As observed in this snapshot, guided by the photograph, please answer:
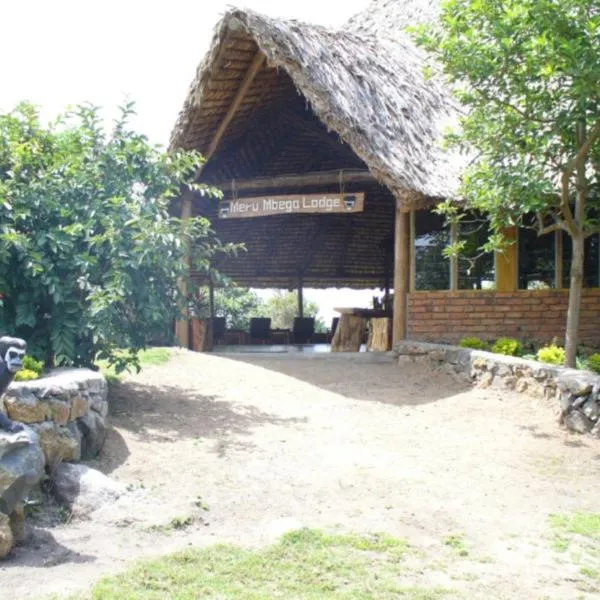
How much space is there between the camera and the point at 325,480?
5.50 m

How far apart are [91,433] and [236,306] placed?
54.6ft

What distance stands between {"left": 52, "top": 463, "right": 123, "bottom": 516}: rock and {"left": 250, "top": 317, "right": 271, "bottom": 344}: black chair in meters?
12.5

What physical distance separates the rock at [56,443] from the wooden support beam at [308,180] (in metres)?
7.66

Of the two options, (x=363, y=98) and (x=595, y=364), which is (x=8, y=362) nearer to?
(x=595, y=364)

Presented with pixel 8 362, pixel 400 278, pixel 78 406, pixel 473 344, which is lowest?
pixel 78 406

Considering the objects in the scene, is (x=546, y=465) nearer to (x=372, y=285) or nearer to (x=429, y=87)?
(x=429, y=87)

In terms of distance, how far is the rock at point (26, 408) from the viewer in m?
4.82

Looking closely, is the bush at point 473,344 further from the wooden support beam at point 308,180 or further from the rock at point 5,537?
the rock at point 5,537

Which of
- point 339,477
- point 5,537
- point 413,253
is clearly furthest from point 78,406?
point 413,253

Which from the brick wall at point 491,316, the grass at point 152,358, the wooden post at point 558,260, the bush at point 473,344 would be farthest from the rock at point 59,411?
the wooden post at point 558,260

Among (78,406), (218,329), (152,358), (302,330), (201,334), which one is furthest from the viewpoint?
(302,330)

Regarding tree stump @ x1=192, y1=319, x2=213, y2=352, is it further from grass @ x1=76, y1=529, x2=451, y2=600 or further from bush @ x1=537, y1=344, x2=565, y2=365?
grass @ x1=76, y1=529, x2=451, y2=600

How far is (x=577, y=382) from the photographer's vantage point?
7.06m

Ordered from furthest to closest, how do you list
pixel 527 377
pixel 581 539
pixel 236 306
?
pixel 236 306 < pixel 527 377 < pixel 581 539
